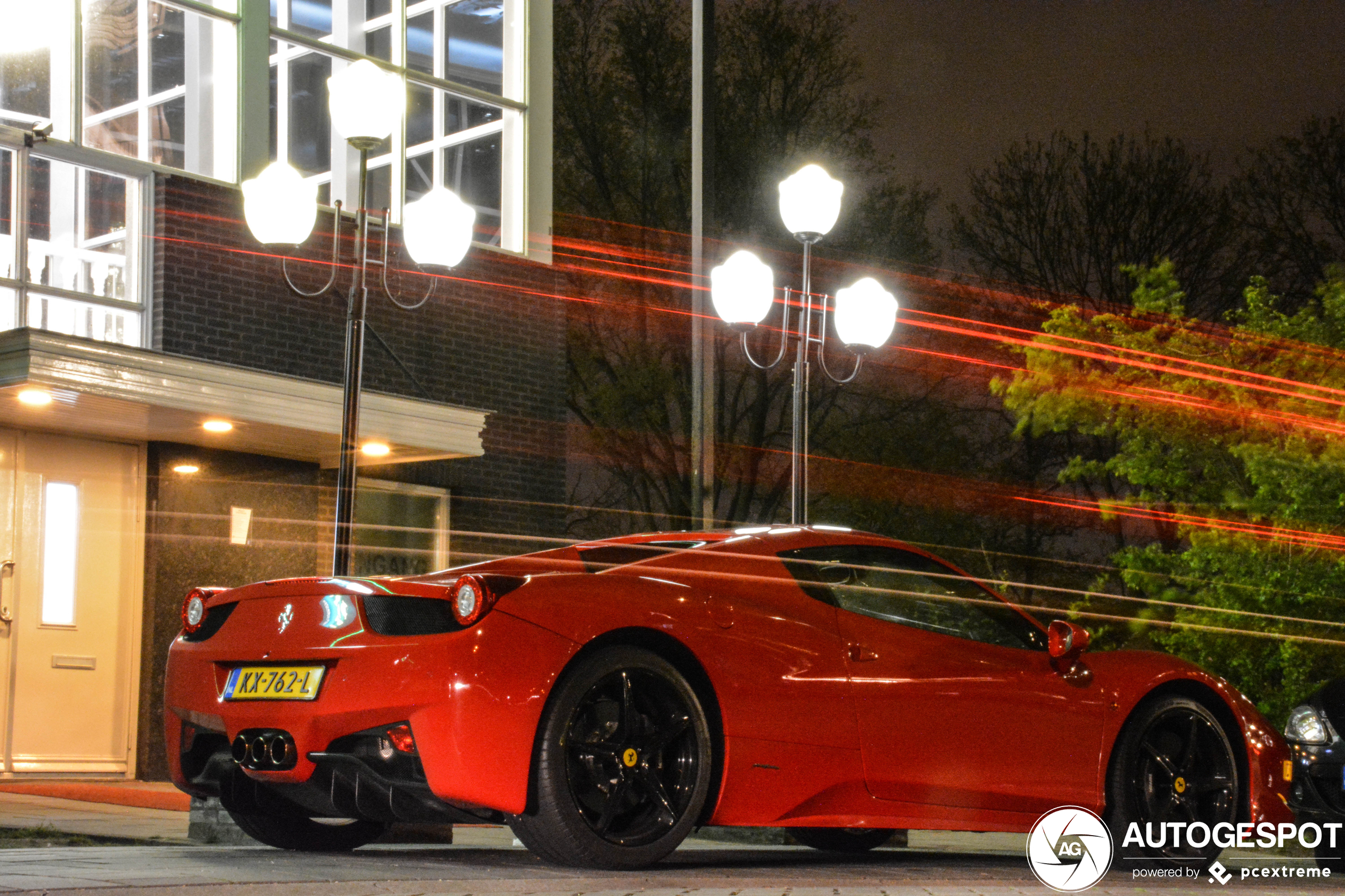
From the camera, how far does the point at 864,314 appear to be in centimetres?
1267

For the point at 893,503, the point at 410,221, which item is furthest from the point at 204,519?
the point at 893,503

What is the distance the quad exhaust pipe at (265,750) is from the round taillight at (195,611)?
609 millimetres

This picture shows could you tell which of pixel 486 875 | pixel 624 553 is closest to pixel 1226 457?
pixel 624 553

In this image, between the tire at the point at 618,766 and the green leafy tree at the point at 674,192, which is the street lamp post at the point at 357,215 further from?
the green leafy tree at the point at 674,192

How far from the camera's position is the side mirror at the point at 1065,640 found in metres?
6.79

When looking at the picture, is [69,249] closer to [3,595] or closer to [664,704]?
[3,595]

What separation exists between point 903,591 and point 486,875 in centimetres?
222

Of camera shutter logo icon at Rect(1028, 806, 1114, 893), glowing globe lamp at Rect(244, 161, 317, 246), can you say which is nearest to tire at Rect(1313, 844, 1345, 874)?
camera shutter logo icon at Rect(1028, 806, 1114, 893)

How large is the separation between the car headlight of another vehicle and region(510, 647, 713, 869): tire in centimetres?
404

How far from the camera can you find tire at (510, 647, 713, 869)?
5348 mm

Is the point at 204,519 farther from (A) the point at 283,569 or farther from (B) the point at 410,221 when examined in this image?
(B) the point at 410,221

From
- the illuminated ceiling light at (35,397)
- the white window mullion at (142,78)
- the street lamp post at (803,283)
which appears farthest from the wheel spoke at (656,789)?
the white window mullion at (142,78)

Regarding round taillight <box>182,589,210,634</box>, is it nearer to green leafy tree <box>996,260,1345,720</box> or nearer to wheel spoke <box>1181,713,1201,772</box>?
wheel spoke <box>1181,713,1201,772</box>

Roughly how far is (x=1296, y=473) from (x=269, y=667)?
48.2 feet
